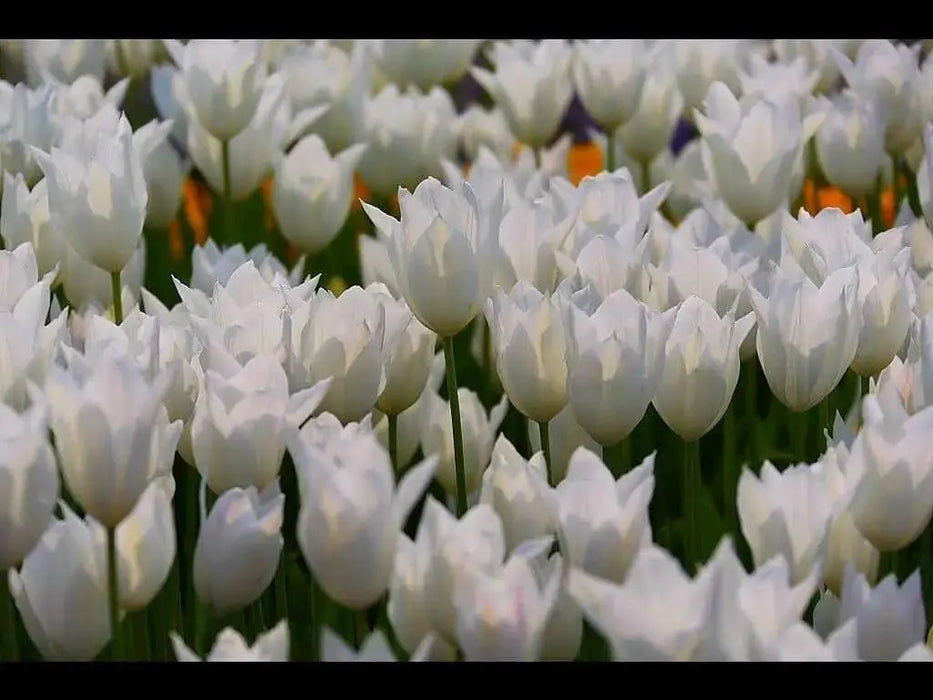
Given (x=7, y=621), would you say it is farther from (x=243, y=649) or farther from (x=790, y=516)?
(x=790, y=516)

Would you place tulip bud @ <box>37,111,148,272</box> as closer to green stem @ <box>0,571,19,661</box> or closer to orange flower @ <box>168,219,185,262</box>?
green stem @ <box>0,571,19,661</box>

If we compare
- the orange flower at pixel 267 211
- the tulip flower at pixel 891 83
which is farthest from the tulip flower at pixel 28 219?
the tulip flower at pixel 891 83

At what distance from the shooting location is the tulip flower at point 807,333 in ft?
4.10

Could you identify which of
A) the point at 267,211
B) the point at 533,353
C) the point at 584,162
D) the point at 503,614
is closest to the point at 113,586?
the point at 503,614

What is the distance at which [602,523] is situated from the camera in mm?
982

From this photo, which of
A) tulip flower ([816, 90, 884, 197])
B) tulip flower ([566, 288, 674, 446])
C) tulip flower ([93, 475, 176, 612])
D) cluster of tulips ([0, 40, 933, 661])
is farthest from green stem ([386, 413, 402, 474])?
tulip flower ([816, 90, 884, 197])

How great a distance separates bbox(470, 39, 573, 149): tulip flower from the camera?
7.08ft

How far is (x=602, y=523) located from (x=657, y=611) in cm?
12

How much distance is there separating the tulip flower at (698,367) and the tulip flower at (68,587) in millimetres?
476

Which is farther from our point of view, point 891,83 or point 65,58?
point 65,58

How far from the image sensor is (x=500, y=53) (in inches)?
86.0
